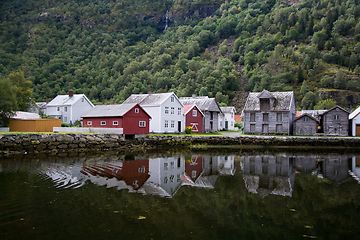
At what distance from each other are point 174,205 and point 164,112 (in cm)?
3626

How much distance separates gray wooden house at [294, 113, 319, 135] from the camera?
163ft

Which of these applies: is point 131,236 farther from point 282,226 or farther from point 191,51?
point 191,51

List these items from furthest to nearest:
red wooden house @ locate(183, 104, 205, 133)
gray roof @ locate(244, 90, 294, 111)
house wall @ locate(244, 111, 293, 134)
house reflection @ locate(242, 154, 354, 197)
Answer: red wooden house @ locate(183, 104, 205, 133)
gray roof @ locate(244, 90, 294, 111)
house wall @ locate(244, 111, 293, 134)
house reflection @ locate(242, 154, 354, 197)

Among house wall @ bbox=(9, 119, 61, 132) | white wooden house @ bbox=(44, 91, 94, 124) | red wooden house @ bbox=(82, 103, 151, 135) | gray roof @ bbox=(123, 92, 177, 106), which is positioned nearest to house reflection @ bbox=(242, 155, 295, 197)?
red wooden house @ bbox=(82, 103, 151, 135)

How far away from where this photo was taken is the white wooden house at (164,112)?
46.5 metres

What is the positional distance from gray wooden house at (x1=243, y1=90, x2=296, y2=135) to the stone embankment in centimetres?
809

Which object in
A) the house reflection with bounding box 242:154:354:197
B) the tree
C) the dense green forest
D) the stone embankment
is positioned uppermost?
the dense green forest

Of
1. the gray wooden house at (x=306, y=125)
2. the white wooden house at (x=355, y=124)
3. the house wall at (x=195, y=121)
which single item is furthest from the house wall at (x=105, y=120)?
the white wooden house at (x=355, y=124)

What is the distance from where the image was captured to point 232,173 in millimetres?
19062

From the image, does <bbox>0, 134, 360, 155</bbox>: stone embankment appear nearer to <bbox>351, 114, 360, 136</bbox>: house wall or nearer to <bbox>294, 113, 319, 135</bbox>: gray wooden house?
<bbox>294, 113, 319, 135</bbox>: gray wooden house

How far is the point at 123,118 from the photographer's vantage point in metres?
37.9

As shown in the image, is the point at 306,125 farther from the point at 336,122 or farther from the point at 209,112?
the point at 209,112

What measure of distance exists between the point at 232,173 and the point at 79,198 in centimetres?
1085

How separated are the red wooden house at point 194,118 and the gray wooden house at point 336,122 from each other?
23.1 metres
